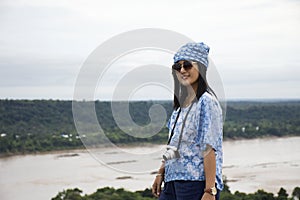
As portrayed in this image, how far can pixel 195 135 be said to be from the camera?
36.4 inches

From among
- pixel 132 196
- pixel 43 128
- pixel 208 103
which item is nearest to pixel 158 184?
pixel 208 103

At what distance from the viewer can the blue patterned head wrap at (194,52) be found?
3.06ft

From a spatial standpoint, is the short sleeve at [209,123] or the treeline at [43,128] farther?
the treeline at [43,128]

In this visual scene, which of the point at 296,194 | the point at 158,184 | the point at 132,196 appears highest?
the point at 158,184

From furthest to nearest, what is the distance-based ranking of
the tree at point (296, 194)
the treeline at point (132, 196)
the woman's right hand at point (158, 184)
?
the tree at point (296, 194) < the treeline at point (132, 196) < the woman's right hand at point (158, 184)

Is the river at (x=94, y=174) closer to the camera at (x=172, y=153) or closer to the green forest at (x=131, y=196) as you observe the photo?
the green forest at (x=131, y=196)

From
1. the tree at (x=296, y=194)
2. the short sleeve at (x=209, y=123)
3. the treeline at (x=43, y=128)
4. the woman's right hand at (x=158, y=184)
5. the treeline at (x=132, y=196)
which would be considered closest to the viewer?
the short sleeve at (x=209, y=123)

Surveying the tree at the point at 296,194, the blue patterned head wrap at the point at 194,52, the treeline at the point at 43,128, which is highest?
the blue patterned head wrap at the point at 194,52

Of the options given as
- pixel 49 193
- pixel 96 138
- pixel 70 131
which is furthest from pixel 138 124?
pixel 70 131

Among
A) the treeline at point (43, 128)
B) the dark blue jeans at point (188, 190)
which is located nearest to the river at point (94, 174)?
the treeline at point (43, 128)

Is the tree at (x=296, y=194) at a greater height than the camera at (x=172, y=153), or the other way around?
the camera at (x=172, y=153)

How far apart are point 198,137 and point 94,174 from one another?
8640 millimetres

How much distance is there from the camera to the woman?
35.8 inches

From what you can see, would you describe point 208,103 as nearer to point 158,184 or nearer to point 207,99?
point 207,99
